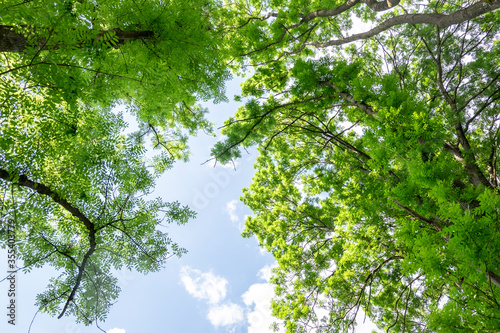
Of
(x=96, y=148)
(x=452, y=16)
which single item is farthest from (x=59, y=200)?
(x=452, y=16)

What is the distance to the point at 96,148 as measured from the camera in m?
3.87

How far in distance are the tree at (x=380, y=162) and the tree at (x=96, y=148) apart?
1.44 metres

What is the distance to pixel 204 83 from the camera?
4.38 m

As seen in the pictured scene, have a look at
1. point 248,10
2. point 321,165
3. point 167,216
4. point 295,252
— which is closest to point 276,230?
point 295,252

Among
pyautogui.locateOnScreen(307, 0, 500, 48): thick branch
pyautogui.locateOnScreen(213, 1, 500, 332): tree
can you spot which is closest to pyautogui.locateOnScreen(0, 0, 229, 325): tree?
pyautogui.locateOnScreen(213, 1, 500, 332): tree

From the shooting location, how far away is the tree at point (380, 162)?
2.47 m

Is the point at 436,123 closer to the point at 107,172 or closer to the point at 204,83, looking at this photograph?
the point at 204,83

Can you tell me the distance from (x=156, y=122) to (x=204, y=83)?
1910 millimetres

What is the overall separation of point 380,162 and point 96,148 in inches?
169

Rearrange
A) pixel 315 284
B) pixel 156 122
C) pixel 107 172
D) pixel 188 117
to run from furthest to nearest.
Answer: pixel 315 284
pixel 188 117
pixel 156 122
pixel 107 172

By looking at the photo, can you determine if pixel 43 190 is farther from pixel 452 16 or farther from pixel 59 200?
pixel 452 16

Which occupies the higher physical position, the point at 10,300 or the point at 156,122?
the point at 156,122

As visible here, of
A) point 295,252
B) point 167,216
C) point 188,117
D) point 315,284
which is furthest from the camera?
point 295,252

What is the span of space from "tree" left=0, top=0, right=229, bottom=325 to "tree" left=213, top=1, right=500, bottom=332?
4.73ft
